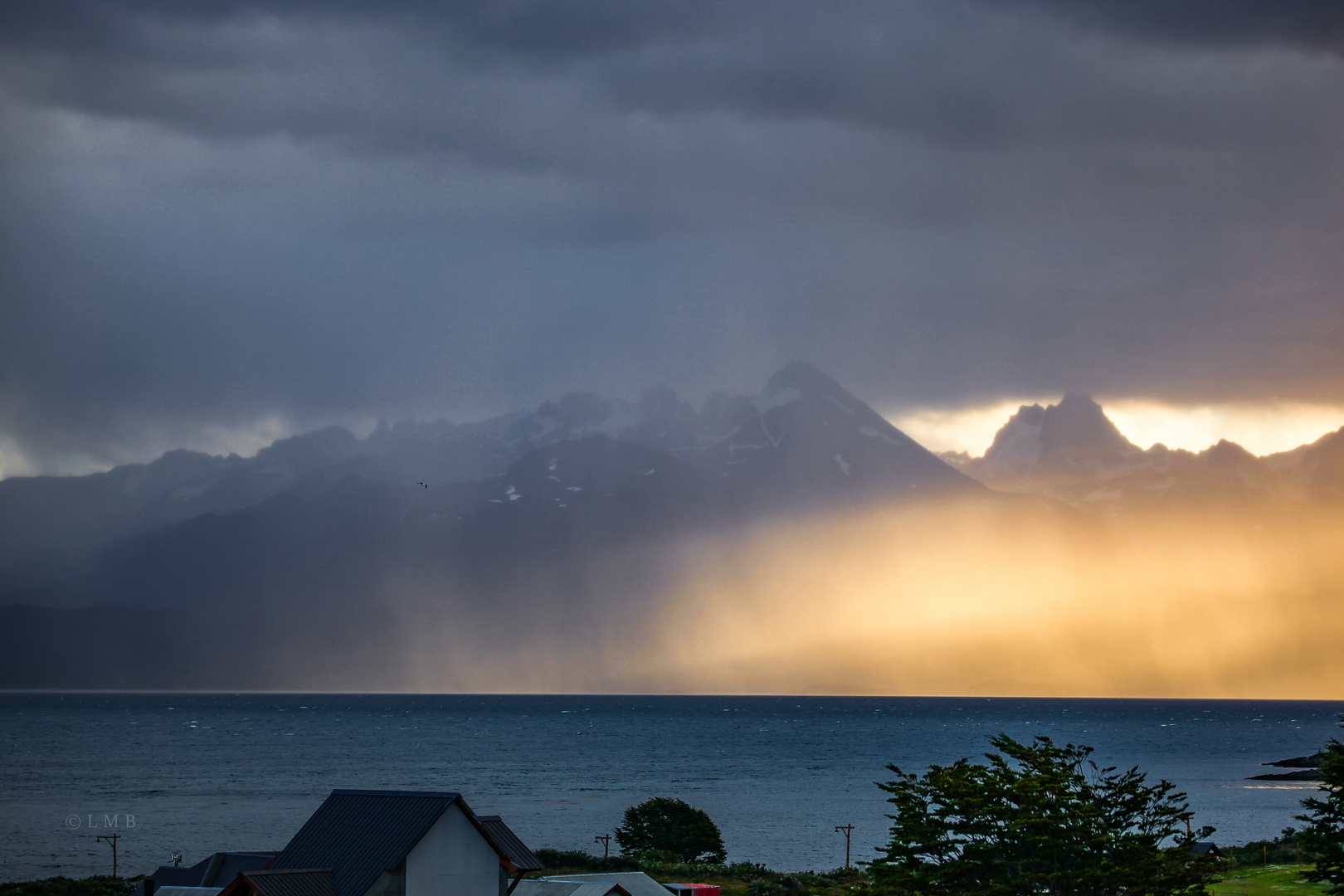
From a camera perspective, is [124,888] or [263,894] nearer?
[263,894]

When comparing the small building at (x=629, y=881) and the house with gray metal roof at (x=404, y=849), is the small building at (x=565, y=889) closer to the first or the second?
the small building at (x=629, y=881)

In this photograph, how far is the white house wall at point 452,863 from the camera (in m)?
41.2

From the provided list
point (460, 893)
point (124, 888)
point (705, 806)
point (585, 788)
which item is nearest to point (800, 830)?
point (705, 806)

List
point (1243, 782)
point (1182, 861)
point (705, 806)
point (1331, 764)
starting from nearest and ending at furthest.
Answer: point (1182, 861) < point (1331, 764) < point (705, 806) < point (1243, 782)

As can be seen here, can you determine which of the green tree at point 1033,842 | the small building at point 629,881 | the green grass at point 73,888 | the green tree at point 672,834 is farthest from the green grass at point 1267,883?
the green grass at point 73,888

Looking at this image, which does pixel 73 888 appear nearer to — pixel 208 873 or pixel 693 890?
pixel 208 873

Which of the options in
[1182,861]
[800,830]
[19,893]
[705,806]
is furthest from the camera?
[705,806]

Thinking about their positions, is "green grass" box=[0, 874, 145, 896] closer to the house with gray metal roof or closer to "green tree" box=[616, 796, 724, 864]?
"green tree" box=[616, 796, 724, 864]

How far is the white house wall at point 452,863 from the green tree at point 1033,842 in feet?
53.0

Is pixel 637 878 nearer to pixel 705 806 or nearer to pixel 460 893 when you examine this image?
pixel 460 893

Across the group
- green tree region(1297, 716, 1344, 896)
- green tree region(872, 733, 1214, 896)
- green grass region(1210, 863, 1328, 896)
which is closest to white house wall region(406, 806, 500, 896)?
green tree region(872, 733, 1214, 896)

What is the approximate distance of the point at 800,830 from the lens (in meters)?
134

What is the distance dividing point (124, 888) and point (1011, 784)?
59.9 meters

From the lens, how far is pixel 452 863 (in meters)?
42.0
